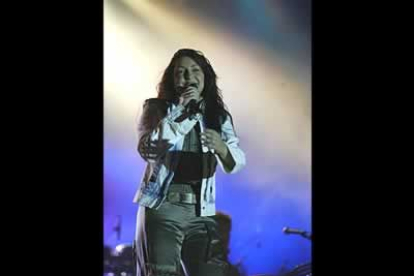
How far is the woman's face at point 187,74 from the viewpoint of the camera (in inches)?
98.7

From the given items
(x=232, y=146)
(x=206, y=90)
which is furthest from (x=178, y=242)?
(x=206, y=90)

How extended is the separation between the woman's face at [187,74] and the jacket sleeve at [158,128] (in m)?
0.10

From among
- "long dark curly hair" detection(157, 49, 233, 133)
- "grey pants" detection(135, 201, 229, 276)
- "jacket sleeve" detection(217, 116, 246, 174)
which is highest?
"long dark curly hair" detection(157, 49, 233, 133)

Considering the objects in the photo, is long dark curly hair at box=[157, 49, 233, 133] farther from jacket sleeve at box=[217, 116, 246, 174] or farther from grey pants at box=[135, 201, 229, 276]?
grey pants at box=[135, 201, 229, 276]

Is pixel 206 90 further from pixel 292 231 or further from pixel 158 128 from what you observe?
pixel 292 231

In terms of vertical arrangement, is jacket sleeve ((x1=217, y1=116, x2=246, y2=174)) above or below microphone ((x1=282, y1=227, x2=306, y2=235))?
above

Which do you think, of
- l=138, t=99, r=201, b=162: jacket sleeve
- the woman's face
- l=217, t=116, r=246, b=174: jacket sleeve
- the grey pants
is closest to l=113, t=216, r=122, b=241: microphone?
the grey pants

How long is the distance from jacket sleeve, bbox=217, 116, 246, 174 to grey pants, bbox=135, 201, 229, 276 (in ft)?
0.70

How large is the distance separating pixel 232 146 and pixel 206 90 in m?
0.25

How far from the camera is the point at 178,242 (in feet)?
8.12

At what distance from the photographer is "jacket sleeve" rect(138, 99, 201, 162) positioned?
249 centimetres

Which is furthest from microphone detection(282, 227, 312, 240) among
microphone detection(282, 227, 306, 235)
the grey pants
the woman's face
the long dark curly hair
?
the woman's face
